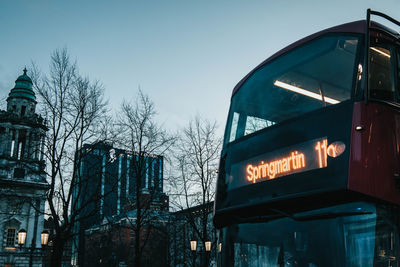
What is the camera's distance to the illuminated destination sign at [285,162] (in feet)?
15.1

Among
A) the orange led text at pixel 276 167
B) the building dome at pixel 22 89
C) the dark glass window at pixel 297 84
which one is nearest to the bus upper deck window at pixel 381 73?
the dark glass window at pixel 297 84

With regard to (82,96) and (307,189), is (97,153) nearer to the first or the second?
(82,96)

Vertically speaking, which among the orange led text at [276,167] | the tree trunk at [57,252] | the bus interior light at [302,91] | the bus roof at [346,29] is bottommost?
the tree trunk at [57,252]

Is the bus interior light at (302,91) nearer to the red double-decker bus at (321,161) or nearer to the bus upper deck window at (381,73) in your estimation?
the red double-decker bus at (321,161)

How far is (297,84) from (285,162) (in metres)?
1.23

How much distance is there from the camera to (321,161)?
4582 millimetres

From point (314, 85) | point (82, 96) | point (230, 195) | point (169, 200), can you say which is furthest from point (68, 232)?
point (314, 85)

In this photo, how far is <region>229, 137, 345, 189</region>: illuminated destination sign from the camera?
4594 mm

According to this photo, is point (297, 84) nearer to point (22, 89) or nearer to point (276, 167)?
point (276, 167)

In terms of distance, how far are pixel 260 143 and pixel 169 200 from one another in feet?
64.6

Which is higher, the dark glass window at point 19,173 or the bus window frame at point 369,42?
the dark glass window at point 19,173

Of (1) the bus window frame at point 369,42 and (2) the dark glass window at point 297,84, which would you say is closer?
(1) the bus window frame at point 369,42

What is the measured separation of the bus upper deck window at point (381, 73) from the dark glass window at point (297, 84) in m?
0.24

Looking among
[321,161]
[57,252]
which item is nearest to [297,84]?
[321,161]
